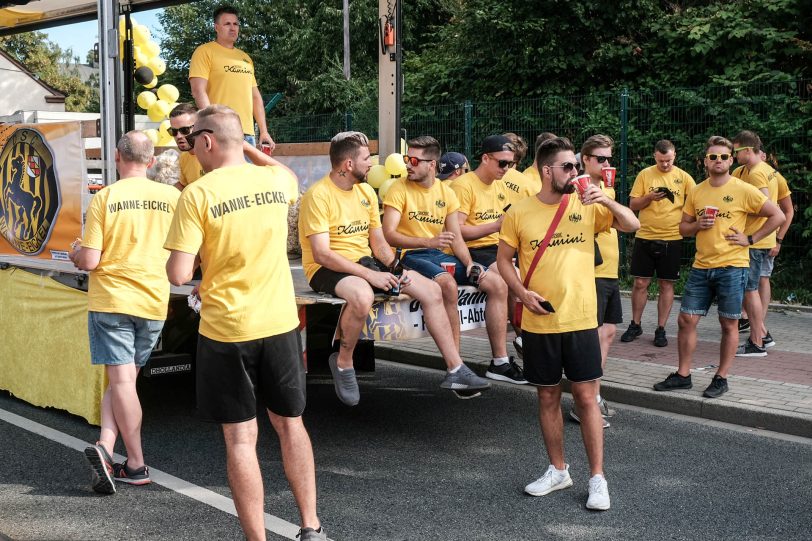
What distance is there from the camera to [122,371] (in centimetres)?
499

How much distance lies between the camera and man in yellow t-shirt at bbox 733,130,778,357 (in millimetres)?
7891

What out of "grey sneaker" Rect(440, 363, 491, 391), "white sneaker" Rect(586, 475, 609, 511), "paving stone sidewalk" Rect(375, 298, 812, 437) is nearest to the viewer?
"white sneaker" Rect(586, 475, 609, 511)

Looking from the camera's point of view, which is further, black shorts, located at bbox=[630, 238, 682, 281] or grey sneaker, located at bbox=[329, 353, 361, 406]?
black shorts, located at bbox=[630, 238, 682, 281]

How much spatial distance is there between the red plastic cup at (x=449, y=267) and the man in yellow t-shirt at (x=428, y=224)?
0.09 feet

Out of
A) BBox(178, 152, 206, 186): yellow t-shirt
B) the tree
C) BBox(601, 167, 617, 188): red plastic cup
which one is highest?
the tree

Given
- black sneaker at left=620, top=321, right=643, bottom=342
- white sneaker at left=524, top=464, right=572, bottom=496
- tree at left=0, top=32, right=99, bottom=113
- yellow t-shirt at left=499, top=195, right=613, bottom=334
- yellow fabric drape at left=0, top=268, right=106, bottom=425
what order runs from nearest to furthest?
yellow t-shirt at left=499, top=195, right=613, bottom=334 < white sneaker at left=524, top=464, right=572, bottom=496 < yellow fabric drape at left=0, top=268, right=106, bottom=425 < black sneaker at left=620, top=321, right=643, bottom=342 < tree at left=0, top=32, right=99, bottom=113

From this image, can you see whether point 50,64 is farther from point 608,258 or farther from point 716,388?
point 716,388

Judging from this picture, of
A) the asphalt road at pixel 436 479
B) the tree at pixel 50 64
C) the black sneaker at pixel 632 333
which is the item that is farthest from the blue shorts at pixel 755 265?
the tree at pixel 50 64

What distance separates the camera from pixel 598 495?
14.9 feet

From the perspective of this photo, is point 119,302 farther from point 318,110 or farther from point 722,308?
point 318,110

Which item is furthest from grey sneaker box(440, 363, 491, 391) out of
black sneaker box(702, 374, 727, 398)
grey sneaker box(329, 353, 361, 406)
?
black sneaker box(702, 374, 727, 398)

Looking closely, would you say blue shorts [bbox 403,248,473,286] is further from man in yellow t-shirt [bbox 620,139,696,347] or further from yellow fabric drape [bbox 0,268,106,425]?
man in yellow t-shirt [bbox 620,139,696,347]

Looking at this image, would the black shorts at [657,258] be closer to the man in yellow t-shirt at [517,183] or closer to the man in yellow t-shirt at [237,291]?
the man in yellow t-shirt at [517,183]

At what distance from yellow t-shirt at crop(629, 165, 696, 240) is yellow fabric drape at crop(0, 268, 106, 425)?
17.9 feet
